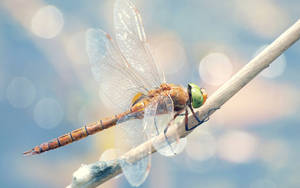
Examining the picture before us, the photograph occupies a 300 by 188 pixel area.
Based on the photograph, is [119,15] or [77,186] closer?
[77,186]

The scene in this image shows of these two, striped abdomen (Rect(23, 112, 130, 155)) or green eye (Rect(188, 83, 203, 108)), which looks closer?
green eye (Rect(188, 83, 203, 108))

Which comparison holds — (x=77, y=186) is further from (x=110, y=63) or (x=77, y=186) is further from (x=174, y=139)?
(x=110, y=63)

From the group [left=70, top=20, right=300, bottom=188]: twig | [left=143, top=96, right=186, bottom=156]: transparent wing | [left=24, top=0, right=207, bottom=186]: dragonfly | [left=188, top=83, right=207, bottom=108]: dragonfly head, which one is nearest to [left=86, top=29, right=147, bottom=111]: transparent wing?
[left=24, top=0, right=207, bottom=186]: dragonfly

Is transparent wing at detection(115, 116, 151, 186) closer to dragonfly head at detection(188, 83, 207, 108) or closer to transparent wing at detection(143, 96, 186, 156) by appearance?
transparent wing at detection(143, 96, 186, 156)

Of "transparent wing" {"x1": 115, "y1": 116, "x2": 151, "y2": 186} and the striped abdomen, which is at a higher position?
the striped abdomen

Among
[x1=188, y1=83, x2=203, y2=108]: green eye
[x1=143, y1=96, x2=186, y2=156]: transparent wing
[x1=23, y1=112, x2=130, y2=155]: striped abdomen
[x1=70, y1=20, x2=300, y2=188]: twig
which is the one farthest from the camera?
[x1=23, y1=112, x2=130, y2=155]: striped abdomen

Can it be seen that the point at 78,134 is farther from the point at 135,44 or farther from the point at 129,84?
the point at 135,44

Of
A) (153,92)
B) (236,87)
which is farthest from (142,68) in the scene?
(236,87)
